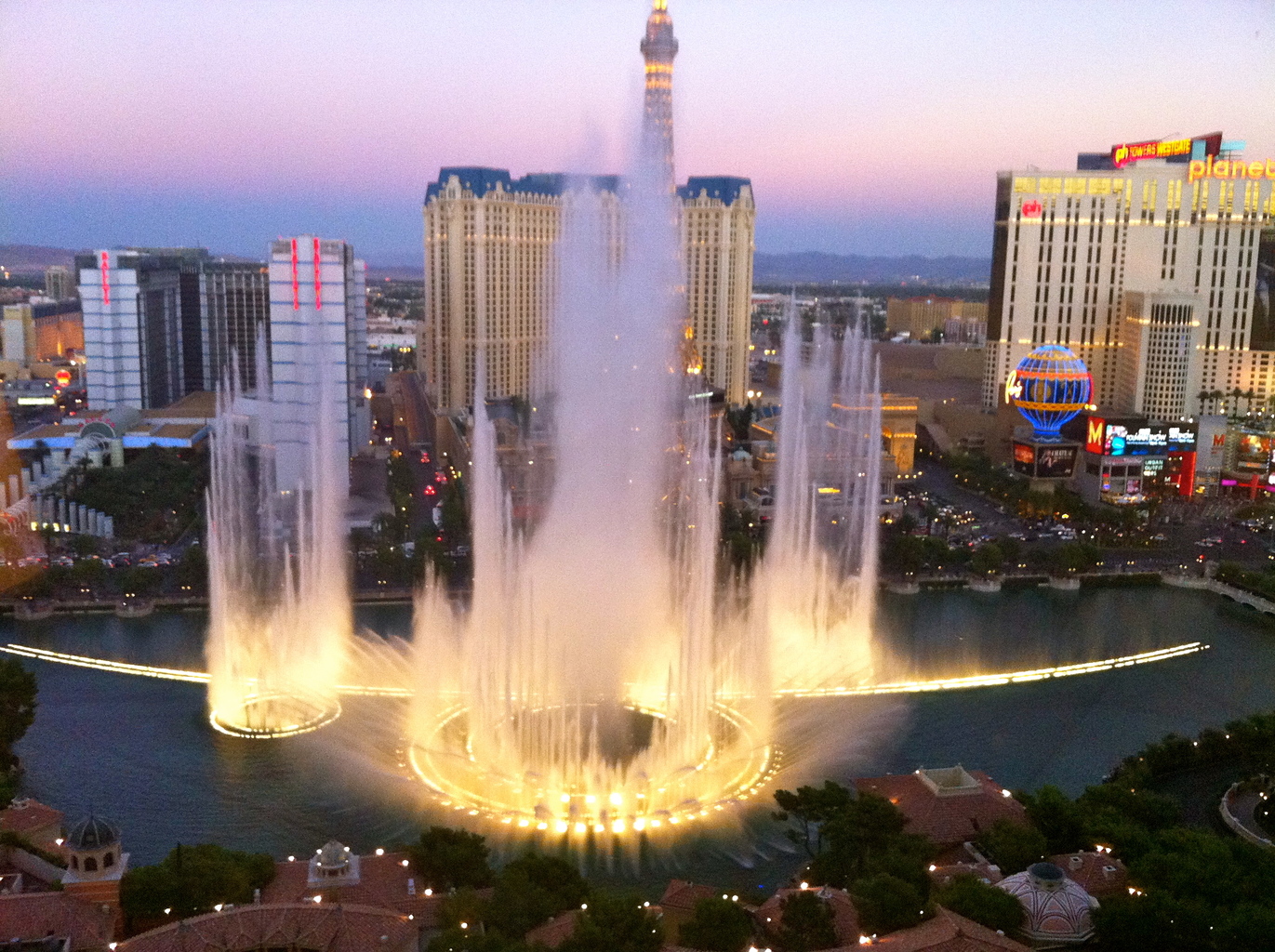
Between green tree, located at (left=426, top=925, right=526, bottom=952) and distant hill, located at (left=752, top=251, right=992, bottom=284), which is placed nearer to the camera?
green tree, located at (left=426, top=925, right=526, bottom=952)

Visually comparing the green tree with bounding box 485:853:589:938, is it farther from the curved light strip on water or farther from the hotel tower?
the hotel tower

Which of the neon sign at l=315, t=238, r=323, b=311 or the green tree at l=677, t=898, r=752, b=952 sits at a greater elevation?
the neon sign at l=315, t=238, r=323, b=311

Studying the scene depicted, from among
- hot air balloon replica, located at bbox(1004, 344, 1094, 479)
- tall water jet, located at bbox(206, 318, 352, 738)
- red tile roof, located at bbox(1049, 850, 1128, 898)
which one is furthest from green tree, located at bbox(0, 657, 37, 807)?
hot air balloon replica, located at bbox(1004, 344, 1094, 479)

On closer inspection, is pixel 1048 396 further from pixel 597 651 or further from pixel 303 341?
pixel 597 651

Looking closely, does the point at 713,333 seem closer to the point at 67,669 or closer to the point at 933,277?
the point at 67,669

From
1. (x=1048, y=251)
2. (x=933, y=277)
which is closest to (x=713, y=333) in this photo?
(x=1048, y=251)

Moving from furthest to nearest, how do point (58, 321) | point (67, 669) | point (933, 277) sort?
1. point (933, 277)
2. point (58, 321)
3. point (67, 669)
